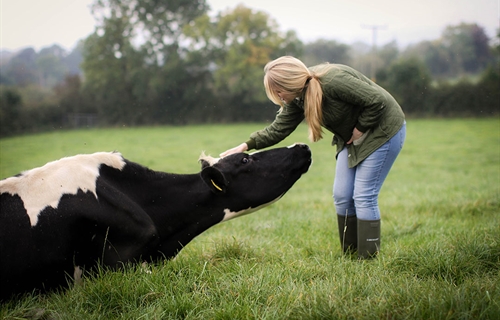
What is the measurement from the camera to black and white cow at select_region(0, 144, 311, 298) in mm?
3354

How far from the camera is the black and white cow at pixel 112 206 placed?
335 cm

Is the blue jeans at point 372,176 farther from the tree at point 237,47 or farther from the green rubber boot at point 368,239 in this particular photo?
the tree at point 237,47

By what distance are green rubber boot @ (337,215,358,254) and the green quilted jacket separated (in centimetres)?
59

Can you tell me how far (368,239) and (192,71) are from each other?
110ft

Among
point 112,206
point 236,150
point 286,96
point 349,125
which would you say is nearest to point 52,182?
point 112,206

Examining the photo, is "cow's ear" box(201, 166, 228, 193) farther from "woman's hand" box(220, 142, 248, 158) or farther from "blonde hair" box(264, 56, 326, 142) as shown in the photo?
"blonde hair" box(264, 56, 326, 142)

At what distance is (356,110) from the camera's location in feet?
13.0

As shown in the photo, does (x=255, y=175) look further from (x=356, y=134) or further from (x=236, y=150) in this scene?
(x=356, y=134)

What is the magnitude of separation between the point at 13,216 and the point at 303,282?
90.4 inches

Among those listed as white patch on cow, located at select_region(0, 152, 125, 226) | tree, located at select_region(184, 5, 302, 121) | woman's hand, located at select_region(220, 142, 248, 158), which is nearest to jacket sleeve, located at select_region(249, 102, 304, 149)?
woman's hand, located at select_region(220, 142, 248, 158)

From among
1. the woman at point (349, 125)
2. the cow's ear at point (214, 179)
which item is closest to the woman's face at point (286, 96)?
the woman at point (349, 125)

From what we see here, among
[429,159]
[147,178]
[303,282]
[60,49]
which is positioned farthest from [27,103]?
[303,282]

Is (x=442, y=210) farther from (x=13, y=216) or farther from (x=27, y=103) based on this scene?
(x=27, y=103)

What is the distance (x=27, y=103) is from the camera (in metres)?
21.8
